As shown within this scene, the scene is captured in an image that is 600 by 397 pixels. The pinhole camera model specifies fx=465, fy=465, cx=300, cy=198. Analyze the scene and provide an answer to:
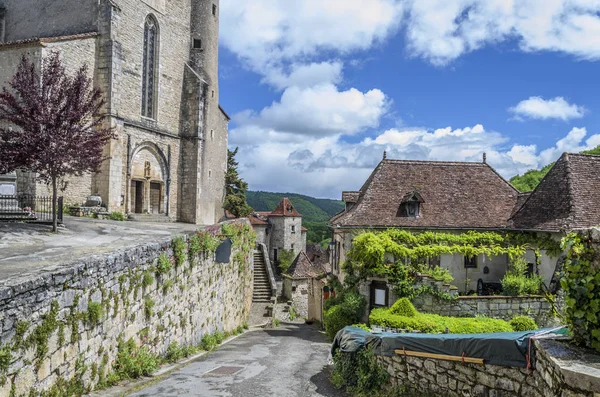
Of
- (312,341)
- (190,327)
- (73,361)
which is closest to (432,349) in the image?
(73,361)

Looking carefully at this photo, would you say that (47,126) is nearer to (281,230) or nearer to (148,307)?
(148,307)

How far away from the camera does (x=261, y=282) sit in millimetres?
31094

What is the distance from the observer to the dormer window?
2292 cm

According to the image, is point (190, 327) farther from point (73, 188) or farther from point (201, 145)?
point (201, 145)

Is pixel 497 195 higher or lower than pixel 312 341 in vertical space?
higher

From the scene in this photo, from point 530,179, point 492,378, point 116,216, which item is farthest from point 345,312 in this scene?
point 530,179

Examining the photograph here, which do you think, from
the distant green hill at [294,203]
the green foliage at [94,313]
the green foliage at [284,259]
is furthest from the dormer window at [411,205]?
the distant green hill at [294,203]

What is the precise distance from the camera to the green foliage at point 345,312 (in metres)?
20.7

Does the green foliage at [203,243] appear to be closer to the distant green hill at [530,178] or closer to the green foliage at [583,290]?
the green foliage at [583,290]

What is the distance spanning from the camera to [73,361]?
7312mm

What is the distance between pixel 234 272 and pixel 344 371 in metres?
11.5

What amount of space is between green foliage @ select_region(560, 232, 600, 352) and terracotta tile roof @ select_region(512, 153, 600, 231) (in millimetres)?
15499

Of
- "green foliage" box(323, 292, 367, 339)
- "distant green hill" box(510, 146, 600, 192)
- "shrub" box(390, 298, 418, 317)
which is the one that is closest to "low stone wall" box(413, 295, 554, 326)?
"shrub" box(390, 298, 418, 317)

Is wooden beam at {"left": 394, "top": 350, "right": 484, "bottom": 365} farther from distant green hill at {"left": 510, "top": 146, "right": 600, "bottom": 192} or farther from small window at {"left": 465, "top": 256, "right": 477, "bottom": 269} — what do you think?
distant green hill at {"left": 510, "top": 146, "right": 600, "bottom": 192}
